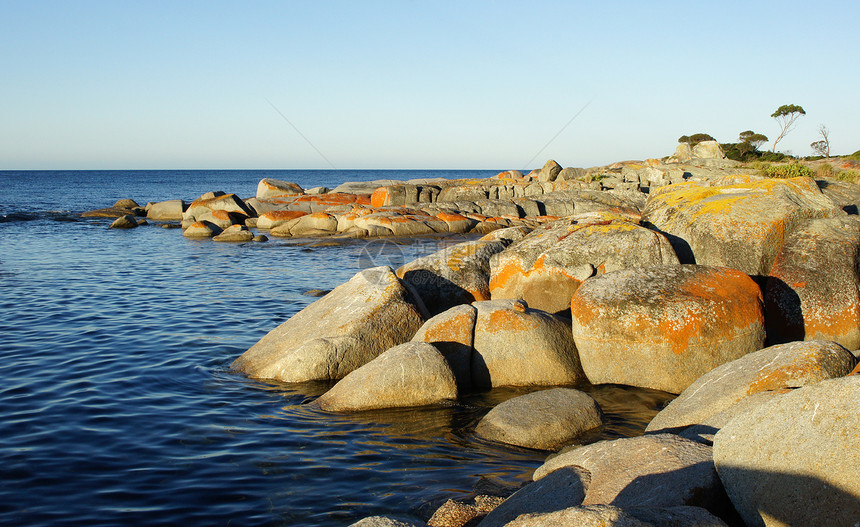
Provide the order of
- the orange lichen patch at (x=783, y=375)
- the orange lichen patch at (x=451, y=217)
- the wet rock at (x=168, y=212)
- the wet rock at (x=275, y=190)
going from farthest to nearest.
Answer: the wet rock at (x=275, y=190) → the wet rock at (x=168, y=212) → the orange lichen patch at (x=451, y=217) → the orange lichen patch at (x=783, y=375)

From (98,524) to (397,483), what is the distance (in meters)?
2.53

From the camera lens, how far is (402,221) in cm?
2812

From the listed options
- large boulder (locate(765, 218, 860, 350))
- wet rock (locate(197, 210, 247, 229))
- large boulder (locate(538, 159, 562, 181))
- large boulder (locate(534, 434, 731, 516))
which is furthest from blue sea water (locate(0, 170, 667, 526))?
large boulder (locate(538, 159, 562, 181))

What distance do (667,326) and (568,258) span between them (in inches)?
94.7

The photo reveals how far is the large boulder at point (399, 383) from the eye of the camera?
7184mm

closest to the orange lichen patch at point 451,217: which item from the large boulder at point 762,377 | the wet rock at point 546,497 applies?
the large boulder at point 762,377

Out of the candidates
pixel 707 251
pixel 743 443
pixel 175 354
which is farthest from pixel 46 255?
pixel 743 443

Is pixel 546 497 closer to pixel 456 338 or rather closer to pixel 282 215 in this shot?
pixel 456 338

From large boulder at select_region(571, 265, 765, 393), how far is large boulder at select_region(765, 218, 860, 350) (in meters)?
1.07

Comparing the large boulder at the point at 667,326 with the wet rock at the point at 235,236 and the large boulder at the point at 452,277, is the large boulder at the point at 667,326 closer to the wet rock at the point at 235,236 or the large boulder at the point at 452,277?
the large boulder at the point at 452,277

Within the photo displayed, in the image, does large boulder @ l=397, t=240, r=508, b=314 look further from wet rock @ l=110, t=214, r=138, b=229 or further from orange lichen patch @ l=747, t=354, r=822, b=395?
wet rock @ l=110, t=214, r=138, b=229

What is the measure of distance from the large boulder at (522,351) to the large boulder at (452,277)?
2303 millimetres

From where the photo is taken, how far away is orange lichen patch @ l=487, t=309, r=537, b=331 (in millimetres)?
7828

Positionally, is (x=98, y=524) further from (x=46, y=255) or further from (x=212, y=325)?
(x=46, y=255)
